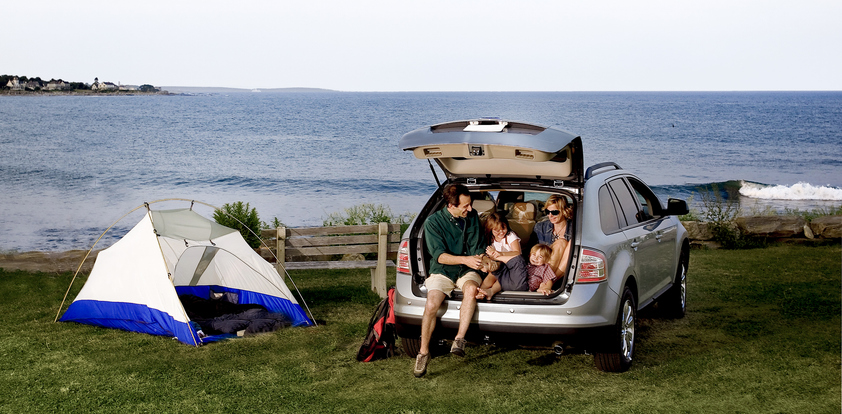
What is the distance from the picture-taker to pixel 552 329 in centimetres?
500

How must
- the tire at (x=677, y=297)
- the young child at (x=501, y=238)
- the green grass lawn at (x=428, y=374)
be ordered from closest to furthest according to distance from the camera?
the green grass lawn at (x=428, y=374) < the young child at (x=501, y=238) < the tire at (x=677, y=297)

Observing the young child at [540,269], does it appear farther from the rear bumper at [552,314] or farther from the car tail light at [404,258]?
the car tail light at [404,258]

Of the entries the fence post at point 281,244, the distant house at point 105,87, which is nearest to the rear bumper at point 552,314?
the fence post at point 281,244

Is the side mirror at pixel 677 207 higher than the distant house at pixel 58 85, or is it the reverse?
the distant house at pixel 58 85

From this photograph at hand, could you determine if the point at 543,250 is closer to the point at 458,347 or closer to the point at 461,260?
the point at 461,260

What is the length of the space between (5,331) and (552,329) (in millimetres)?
5425

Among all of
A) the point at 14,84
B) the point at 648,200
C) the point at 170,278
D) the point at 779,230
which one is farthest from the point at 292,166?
the point at 14,84

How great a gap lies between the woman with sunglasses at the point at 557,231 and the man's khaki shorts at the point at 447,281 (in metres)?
0.60

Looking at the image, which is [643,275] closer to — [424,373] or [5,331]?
[424,373]

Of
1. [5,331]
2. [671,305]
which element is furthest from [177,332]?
[671,305]

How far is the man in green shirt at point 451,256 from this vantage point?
5.29 m

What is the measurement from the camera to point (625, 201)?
6.30 metres

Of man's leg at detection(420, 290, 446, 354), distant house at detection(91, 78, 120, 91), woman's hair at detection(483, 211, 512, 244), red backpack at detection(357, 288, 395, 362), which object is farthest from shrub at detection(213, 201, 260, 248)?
distant house at detection(91, 78, 120, 91)

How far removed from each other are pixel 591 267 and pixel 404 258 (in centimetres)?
140
